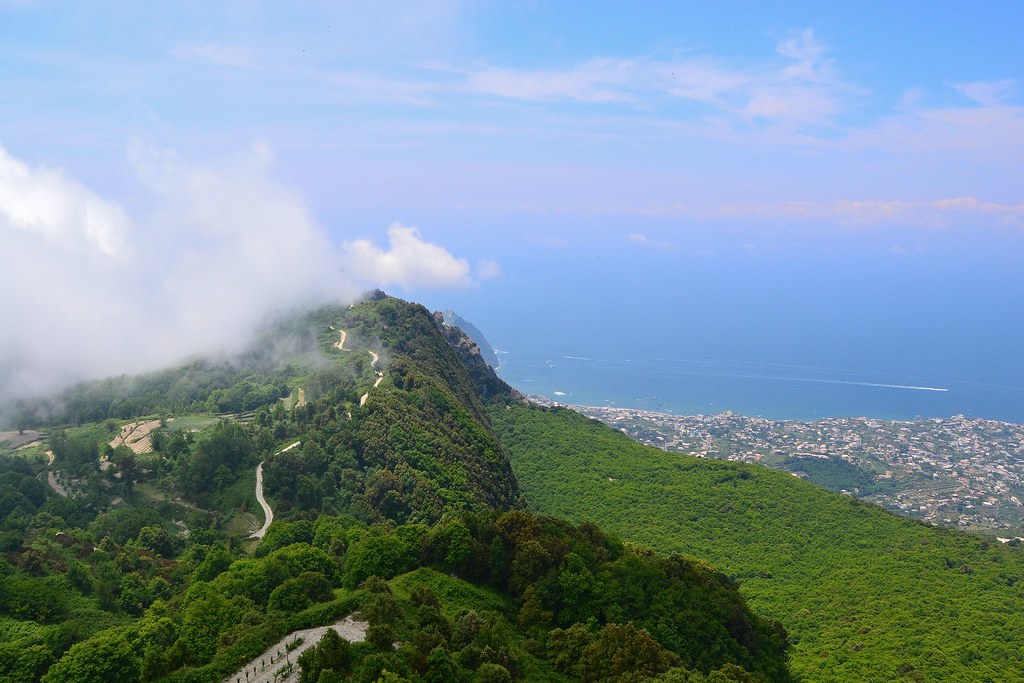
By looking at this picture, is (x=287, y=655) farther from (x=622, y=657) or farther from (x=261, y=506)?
(x=261, y=506)

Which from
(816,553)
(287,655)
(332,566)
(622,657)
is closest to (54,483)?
(332,566)

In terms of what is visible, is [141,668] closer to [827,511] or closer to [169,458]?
[169,458]

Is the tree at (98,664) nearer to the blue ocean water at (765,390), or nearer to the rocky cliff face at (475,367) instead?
the rocky cliff face at (475,367)

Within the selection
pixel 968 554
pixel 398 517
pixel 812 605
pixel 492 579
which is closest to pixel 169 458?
pixel 398 517

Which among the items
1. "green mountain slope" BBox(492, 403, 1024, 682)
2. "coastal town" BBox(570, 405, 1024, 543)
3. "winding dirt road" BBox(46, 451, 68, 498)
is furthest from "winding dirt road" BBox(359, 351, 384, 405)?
"coastal town" BBox(570, 405, 1024, 543)

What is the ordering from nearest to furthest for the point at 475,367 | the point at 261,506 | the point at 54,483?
1. the point at 261,506
2. the point at 54,483
3. the point at 475,367
